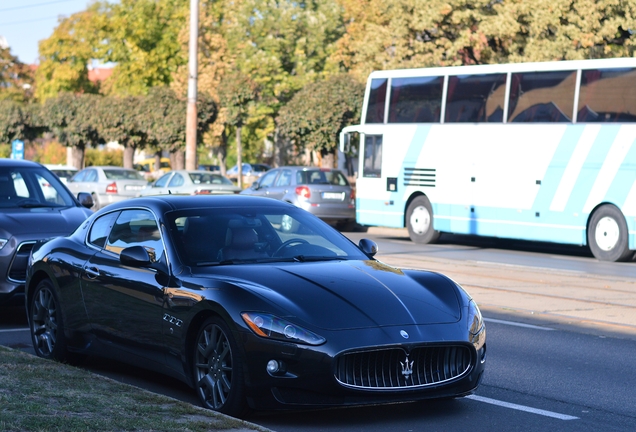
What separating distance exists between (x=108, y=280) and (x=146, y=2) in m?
58.6

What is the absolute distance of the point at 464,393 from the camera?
6516 mm

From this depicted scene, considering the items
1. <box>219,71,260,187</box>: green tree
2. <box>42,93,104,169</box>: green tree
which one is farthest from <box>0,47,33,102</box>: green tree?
<box>219,71,260,187</box>: green tree

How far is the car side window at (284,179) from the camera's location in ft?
93.1

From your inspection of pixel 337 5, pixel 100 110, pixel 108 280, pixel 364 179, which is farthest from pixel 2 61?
pixel 108 280

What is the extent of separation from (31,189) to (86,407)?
→ 6.52 m

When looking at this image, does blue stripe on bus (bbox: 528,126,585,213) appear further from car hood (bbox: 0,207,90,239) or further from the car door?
the car door

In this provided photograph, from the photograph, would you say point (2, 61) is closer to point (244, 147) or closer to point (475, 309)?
point (244, 147)

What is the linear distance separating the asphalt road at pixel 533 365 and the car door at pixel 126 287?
42cm

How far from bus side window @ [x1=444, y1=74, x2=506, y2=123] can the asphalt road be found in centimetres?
572

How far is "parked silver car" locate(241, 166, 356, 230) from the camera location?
2775 cm

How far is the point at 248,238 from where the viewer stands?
7.39 meters

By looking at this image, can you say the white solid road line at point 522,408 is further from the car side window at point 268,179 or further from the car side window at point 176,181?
the car side window at point 176,181

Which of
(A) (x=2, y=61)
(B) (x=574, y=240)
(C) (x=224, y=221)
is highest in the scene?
(A) (x=2, y=61)

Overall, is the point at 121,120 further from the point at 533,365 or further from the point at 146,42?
the point at 533,365
